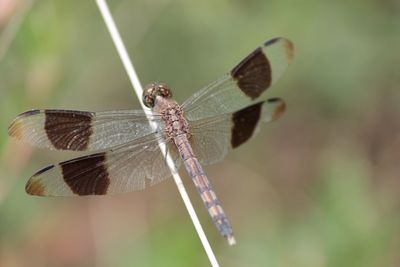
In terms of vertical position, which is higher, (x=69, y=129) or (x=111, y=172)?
(x=69, y=129)

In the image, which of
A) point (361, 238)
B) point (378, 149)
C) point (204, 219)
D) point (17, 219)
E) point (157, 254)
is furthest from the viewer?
point (378, 149)

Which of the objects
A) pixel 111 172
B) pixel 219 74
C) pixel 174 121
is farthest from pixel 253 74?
pixel 219 74

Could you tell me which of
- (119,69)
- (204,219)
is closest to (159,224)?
(204,219)

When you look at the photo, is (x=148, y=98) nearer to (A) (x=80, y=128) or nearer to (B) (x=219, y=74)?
(A) (x=80, y=128)

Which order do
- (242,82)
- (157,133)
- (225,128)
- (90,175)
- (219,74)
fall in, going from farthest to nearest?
(219,74)
(242,82)
(225,128)
(157,133)
(90,175)

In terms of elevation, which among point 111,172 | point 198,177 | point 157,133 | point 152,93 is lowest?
point 198,177

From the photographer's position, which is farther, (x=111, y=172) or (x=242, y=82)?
(x=242, y=82)

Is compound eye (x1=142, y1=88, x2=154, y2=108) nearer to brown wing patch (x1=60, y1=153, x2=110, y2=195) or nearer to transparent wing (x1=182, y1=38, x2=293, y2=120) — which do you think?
transparent wing (x1=182, y1=38, x2=293, y2=120)

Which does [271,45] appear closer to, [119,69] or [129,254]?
[129,254]
